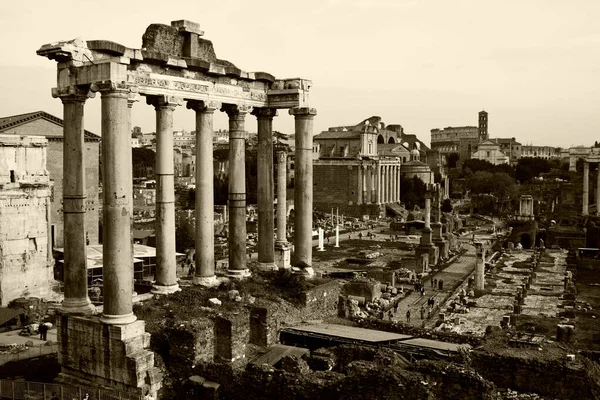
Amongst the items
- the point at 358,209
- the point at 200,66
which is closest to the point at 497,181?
the point at 358,209

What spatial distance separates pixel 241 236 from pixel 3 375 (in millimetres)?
6753

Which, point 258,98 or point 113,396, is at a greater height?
point 258,98

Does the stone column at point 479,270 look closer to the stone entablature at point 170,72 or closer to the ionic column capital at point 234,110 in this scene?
the stone entablature at point 170,72

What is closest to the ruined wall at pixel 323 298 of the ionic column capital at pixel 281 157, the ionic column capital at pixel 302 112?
the ionic column capital at pixel 302 112

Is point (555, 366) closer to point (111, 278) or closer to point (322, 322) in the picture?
point (322, 322)

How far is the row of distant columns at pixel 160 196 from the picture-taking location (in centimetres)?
1252

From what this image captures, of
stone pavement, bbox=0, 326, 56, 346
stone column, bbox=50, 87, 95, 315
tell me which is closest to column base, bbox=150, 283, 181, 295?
stone column, bbox=50, 87, 95, 315

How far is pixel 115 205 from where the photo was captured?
12.5 m

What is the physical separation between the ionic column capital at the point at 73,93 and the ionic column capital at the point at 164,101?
6.51 feet

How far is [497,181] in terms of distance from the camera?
300 feet

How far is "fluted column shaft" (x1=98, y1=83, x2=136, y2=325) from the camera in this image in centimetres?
1245

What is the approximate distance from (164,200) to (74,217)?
2364mm

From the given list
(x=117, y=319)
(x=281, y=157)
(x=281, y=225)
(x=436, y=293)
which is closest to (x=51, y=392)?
(x=117, y=319)

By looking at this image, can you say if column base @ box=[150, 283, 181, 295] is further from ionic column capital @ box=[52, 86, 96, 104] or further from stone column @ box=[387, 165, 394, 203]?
stone column @ box=[387, 165, 394, 203]
